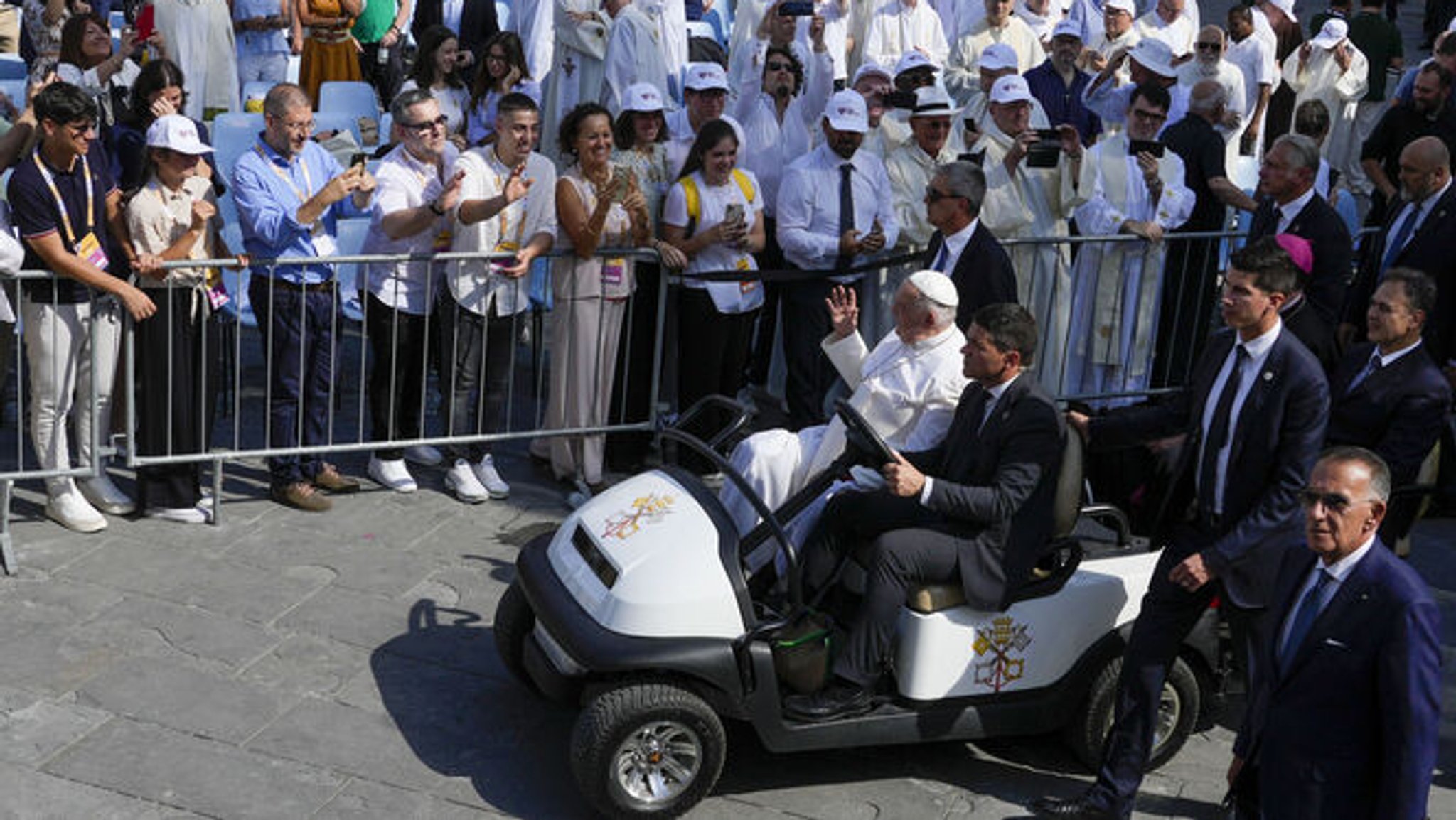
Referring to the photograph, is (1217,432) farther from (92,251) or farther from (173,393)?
(92,251)

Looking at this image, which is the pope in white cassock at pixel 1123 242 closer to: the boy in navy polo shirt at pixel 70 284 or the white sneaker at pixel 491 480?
the white sneaker at pixel 491 480

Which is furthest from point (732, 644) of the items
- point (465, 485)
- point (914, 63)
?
point (914, 63)

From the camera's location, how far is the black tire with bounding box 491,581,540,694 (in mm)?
6629

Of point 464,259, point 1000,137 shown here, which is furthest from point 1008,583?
point 1000,137

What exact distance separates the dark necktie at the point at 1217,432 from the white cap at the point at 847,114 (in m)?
3.36

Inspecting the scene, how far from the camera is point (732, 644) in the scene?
598cm

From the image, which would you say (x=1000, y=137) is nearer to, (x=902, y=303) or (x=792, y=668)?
(x=902, y=303)

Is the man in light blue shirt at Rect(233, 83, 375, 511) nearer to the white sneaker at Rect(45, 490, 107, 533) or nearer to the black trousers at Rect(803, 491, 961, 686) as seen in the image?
the white sneaker at Rect(45, 490, 107, 533)

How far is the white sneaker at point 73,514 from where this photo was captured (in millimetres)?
8031

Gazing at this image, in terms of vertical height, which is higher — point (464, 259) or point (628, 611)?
point (464, 259)

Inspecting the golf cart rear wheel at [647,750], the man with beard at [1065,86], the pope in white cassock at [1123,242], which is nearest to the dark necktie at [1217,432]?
the golf cart rear wheel at [647,750]

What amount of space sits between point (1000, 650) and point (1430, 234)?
4.08m

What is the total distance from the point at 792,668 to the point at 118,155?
4.94 metres

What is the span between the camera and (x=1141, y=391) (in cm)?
1011
